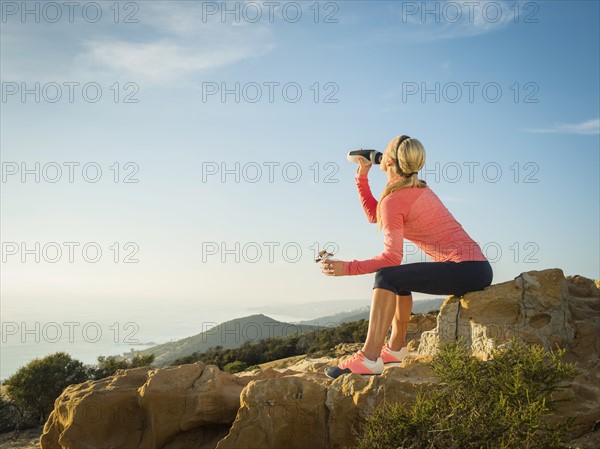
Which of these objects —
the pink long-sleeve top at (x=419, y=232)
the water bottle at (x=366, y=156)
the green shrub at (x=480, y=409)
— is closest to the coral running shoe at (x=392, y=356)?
the green shrub at (x=480, y=409)

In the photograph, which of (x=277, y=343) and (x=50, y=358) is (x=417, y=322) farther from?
(x=50, y=358)

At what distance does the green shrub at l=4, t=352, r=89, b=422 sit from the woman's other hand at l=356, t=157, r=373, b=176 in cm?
1806

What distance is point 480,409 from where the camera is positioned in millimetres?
6316

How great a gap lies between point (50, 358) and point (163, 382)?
17653mm

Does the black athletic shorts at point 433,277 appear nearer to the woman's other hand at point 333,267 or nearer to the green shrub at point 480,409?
the woman's other hand at point 333,267

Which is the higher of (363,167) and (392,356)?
(363,167)

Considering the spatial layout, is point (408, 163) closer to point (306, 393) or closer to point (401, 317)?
point (401, 317)

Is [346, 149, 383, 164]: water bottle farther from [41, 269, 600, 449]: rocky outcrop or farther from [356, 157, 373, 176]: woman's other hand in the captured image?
[41, 269, 600, 449]: rocky outcrop

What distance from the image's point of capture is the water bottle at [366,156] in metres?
7.93

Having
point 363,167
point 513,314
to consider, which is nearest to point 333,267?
point 363,167

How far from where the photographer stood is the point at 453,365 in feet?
22.0

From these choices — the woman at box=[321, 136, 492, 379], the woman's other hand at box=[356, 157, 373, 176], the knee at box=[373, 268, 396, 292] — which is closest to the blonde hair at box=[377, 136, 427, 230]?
the woman at box=[321, 136, 492, 379]

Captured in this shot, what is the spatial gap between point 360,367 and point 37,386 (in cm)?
1871

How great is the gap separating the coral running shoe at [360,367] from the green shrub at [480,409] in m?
0.68
